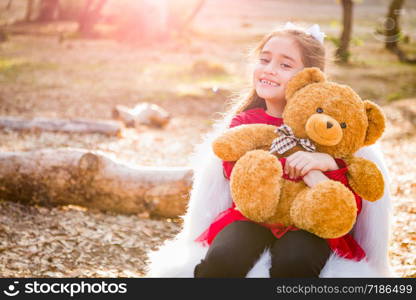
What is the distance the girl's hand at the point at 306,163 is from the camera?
2.36 meters

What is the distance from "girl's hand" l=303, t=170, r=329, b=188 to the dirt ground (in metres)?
1.06

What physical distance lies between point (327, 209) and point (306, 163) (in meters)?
0.26

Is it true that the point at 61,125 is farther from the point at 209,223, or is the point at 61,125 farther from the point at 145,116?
the point at 209,223

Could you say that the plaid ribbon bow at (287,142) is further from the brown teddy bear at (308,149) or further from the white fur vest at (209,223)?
the white fur vest at (209,223)

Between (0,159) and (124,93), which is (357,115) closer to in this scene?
(0,159)

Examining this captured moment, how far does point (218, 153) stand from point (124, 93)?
7.96 meters

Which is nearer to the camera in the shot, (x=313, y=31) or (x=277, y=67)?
(x=277, y=67)

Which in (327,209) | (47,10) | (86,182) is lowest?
(47,10)

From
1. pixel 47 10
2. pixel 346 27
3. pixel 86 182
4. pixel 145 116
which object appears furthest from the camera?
pixel 47 10

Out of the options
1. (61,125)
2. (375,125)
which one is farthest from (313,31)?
(61,125)

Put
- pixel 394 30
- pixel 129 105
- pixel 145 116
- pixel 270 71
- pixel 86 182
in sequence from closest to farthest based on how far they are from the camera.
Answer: pixel 270 71 < pixel 86 182 < pixel 145 116 < pixel 129 105 < pixel 394 30

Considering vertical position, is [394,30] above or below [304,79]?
below

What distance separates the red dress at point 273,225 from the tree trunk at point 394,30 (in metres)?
13.5

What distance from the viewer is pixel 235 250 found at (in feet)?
7.94
